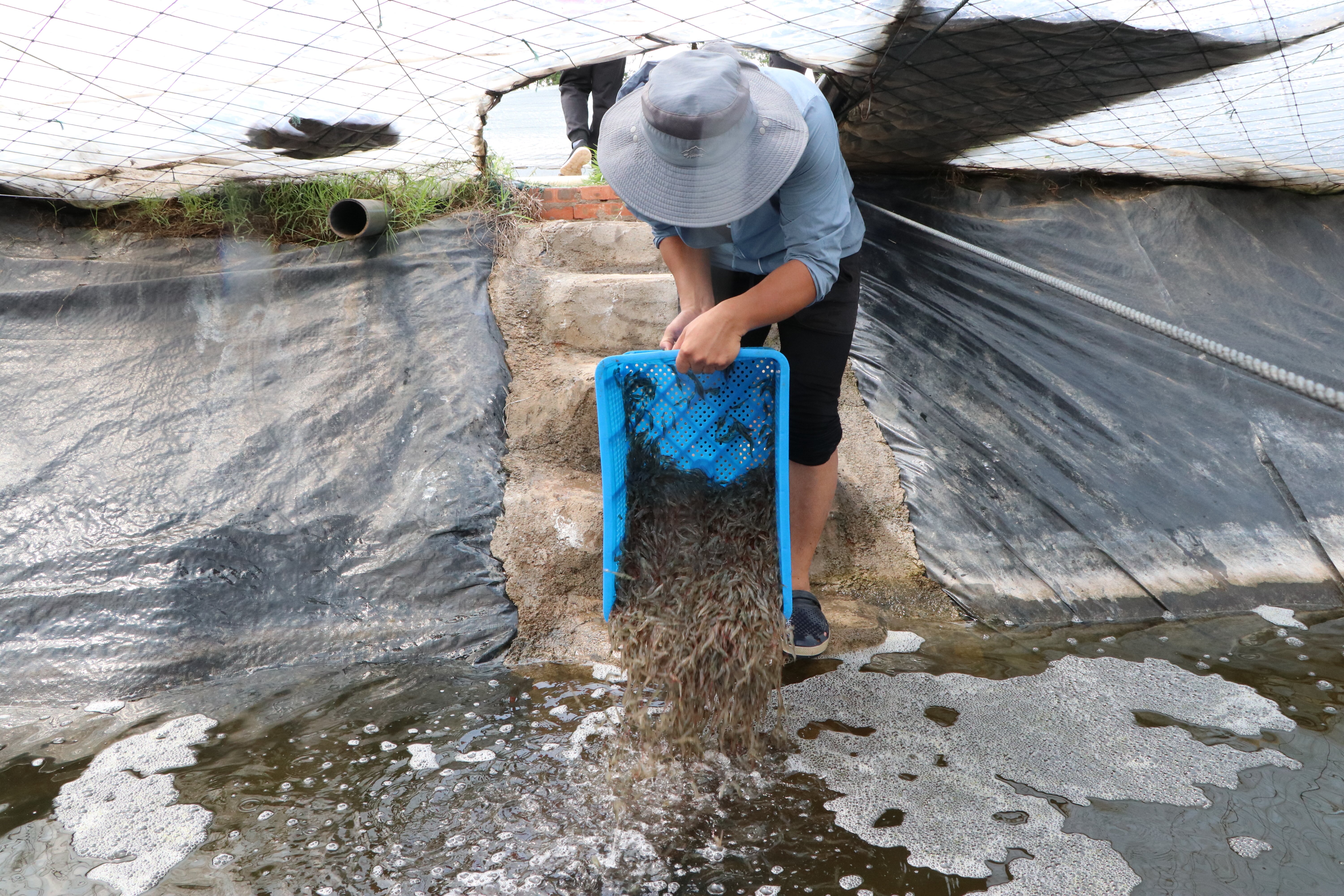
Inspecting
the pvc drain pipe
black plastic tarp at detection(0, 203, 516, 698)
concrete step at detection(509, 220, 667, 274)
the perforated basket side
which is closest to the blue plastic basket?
the perforated basket side

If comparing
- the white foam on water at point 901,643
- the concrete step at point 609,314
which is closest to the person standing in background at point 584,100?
the concrete step at point 609,314

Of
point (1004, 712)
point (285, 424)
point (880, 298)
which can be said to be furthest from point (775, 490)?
point (285, 424)

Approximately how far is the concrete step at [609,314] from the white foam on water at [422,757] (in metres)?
1.64

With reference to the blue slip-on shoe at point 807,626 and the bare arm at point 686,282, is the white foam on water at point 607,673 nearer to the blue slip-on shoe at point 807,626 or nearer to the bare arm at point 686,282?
the blue slip-on shoe at point 807,626

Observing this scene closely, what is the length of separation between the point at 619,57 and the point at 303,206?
4.63 feet

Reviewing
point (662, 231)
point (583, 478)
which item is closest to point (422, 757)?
point (583, 478)

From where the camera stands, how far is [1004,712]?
76.7 inches

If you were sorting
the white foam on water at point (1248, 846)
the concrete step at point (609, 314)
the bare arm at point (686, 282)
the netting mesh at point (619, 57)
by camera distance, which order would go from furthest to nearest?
the concrete step at point (609, 314) → the netting mesh at point (619, 57) → the bare arm at point (686, 282) → the white foam on water at point (1248, 846)

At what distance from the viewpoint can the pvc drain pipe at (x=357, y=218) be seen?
2.96 metres

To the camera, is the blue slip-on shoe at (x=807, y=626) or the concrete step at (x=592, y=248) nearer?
the blue slip-on shoe at (x=807, y=626)

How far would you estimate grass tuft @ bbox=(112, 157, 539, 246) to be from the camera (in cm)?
310

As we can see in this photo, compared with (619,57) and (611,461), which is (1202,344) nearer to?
(611,461)

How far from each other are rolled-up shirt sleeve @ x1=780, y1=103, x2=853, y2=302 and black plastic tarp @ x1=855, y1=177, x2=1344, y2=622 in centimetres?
121

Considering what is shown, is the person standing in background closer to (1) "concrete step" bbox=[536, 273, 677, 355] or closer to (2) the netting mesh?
(2) the netting mesh
